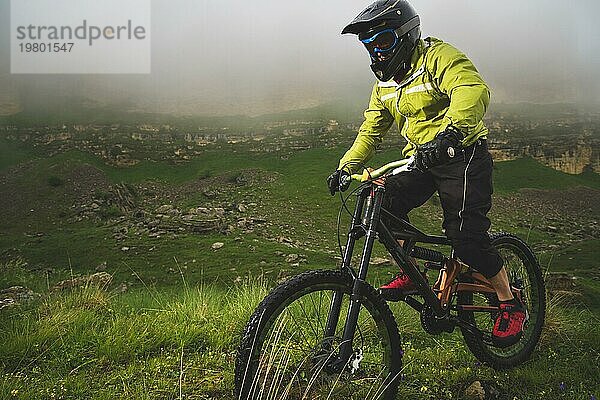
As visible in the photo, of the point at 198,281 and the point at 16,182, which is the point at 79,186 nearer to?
the point at 16,182

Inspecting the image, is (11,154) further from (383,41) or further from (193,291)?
(383,41)

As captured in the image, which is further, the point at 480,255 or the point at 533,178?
the point at 533,178

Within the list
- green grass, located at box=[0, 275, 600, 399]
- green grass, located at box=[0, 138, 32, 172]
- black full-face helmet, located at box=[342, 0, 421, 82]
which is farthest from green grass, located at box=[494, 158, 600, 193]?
green grass, located at box=[0, 138, 32, 172]

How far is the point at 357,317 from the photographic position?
7.30ft

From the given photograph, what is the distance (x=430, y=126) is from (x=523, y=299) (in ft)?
3.74

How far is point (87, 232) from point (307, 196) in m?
2.08

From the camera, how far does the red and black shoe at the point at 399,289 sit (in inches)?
101

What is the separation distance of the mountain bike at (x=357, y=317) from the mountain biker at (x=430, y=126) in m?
0.12

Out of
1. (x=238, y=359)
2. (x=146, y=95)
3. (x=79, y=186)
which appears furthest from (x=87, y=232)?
(x=238, y=359)

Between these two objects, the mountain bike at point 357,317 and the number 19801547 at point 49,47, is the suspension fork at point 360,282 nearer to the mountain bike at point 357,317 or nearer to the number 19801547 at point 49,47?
the mountain bike at point 357,317

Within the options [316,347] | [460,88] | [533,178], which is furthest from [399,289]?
[533,178]

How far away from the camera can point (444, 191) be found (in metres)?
2.60

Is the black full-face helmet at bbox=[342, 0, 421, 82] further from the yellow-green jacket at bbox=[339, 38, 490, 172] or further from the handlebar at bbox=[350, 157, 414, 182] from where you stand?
the handlebar at bbox=[350, 157, 414, 182]

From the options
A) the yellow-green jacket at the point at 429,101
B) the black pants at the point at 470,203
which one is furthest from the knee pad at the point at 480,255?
the yellow-green jacket at the point at 429,101
